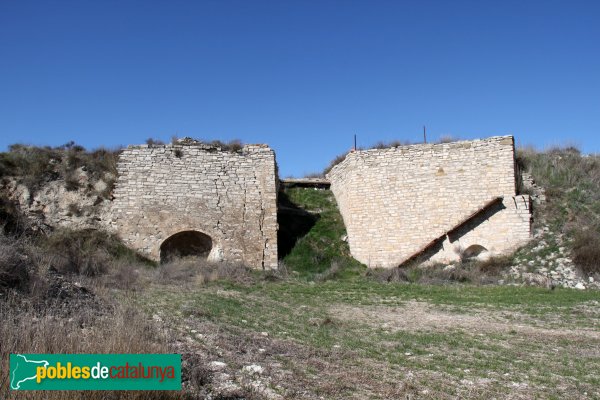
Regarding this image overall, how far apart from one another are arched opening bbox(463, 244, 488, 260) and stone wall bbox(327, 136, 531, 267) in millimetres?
151

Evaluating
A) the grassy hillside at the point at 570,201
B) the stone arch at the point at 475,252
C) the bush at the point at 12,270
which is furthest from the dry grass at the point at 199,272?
the grassy hillside at the point at 570,201

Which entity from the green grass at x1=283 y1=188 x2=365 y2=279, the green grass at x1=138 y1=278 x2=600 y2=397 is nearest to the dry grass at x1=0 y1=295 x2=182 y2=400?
the green grass at x1=138 y1=278 x2=600 y2=397

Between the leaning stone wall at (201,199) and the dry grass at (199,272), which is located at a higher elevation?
the leaning stone wall at (201,199)

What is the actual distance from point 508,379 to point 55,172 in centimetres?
1668

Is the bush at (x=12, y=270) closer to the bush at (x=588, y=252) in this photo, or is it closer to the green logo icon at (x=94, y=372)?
the green logo icon at (x=94, y=372)

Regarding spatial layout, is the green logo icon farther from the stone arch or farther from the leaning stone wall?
the stone arch

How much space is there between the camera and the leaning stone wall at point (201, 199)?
16.4m

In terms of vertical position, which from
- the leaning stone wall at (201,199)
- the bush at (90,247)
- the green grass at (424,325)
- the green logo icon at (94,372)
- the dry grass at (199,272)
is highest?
the leaning stone wall at (201,199)

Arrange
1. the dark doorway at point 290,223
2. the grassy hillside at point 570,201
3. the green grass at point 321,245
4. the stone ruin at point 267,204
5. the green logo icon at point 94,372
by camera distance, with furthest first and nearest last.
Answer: the dark doorway at point 290,223 < the green grass at point 321,245 < the stone ruin at point 267,204 < the grassy hillside at point 570,201 < the green logo icon at point 94,372

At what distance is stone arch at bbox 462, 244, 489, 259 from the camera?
52.6ft

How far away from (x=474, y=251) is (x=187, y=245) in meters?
9.88

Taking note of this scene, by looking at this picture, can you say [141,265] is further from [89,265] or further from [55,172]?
[55,172]

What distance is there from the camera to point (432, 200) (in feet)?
55.1

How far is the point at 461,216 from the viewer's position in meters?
16.4
